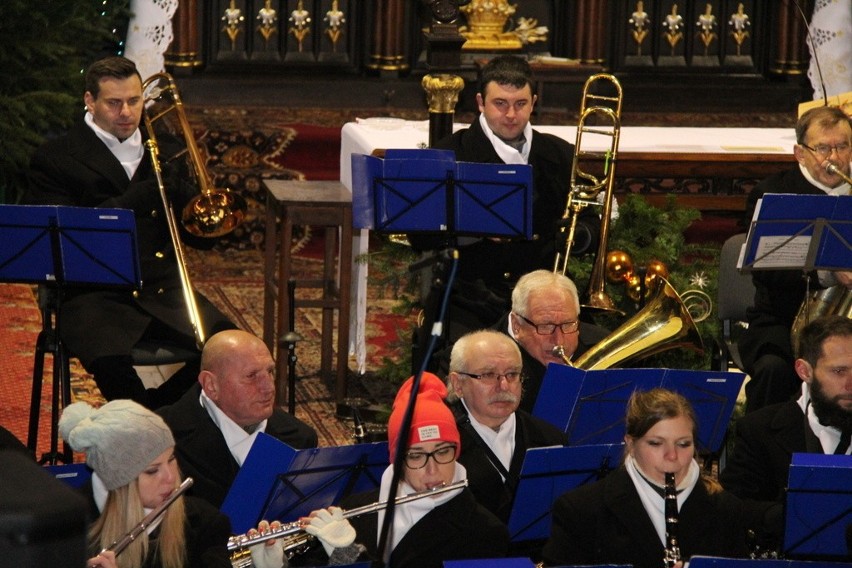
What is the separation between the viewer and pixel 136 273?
481cm

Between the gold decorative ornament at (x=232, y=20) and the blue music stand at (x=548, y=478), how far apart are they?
25.1 ft

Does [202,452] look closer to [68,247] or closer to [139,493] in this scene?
[139,493]

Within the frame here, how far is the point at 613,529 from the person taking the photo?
3.59 meters

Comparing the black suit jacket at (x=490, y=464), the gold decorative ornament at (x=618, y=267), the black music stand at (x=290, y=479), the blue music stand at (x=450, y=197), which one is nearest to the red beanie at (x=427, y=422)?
the black music stand at (x=290, y=479)

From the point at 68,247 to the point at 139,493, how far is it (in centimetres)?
182

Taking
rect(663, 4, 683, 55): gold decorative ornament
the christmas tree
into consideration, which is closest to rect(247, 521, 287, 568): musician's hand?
the christmas tree

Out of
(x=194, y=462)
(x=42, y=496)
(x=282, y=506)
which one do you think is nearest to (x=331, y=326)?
(x=194, y=462)

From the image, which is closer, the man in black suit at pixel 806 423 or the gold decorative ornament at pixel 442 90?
the man in black suit at pixel 806 423

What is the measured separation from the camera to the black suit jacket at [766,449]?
4164 mm

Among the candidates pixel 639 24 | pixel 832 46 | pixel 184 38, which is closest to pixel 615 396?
pixel 184 38

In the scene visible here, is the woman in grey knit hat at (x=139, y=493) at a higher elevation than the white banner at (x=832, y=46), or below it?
below

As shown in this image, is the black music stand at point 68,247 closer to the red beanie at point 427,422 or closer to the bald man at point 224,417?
the bald man at point 224,417

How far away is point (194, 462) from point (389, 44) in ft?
23.5

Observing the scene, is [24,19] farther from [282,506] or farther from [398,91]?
[282,506]
